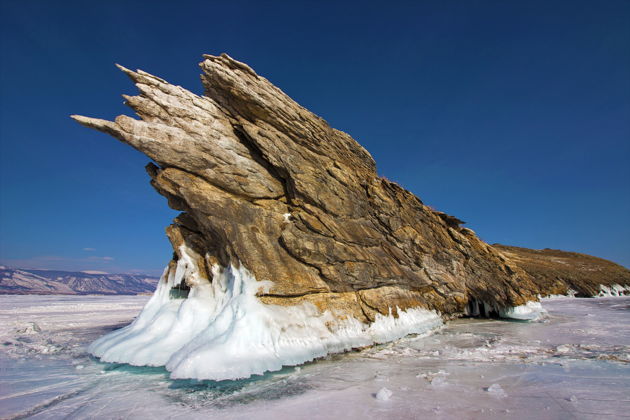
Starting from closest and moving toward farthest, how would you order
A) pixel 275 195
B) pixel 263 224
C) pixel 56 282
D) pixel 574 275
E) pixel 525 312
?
pixel 263 224
pixel 275 195
pixel 525 312
pixel 574 275
pixel 56 282

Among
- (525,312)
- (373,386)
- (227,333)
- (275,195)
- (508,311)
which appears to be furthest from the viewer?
(508,311)

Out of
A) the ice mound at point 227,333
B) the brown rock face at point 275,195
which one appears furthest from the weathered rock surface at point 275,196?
the ice mound at point 227,333

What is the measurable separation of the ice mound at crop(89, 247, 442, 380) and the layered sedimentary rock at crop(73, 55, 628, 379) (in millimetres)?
63

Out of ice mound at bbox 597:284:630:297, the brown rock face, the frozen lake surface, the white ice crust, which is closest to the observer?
the frozen lake surface

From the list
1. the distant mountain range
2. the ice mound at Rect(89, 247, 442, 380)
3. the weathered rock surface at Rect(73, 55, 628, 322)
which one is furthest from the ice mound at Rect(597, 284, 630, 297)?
the distant mountain range

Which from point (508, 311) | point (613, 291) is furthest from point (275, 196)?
point (613, 291)

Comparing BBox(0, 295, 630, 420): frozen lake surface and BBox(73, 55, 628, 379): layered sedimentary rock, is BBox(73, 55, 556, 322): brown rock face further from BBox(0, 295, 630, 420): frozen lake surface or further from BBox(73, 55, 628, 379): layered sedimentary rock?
BBox(0, 295, 630, 420): frozen lake surface

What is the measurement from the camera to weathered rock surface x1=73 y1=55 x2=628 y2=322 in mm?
13258

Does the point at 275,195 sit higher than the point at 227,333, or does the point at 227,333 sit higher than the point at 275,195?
the point at 275,195

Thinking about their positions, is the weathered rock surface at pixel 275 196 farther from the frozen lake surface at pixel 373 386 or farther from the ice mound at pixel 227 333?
the frozen lake surface at pixel 373 386

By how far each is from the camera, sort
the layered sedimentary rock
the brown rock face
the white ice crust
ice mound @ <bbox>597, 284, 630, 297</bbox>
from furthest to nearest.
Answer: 1. ice mound @ <bbox>597, 284, 630, 297</bbox>
2. the white ice crust
3. the brown rock face
4. the layered sedimentary rock

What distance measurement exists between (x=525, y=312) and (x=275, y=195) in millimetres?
22213

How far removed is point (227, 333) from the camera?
426 inches

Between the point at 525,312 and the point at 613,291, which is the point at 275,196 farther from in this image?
the point at 613,291
